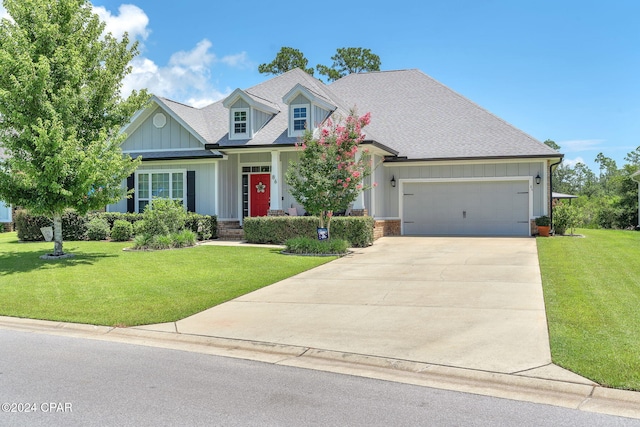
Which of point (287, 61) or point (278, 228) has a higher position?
point (287, 61)

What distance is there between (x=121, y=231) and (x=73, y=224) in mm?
2467

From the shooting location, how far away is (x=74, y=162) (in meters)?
14.4

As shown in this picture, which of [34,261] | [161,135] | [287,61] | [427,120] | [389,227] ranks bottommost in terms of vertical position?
[34,261]

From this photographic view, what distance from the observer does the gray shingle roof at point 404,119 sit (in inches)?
875

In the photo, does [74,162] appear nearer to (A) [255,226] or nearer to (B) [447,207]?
(A) [255,226]

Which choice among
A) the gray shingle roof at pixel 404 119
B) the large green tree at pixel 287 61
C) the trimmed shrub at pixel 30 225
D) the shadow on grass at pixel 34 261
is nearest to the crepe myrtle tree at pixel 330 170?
the gray shingle roof at pixel 404 119

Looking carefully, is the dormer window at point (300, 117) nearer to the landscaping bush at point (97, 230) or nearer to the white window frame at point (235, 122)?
the white window frame at point (235, 122)

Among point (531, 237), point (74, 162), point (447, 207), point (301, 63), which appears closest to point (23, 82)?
point (74, 162)

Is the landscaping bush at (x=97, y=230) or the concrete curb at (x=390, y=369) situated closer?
the concrete curb at (x=390, y=369)

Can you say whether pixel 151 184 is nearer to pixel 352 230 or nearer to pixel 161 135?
pixel 161 135

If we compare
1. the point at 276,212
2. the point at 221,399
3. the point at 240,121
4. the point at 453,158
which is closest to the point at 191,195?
the point at 240,121

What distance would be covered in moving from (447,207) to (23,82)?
55.3 feet

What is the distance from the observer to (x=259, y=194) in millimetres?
23000

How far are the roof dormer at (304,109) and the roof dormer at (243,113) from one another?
1570mm
